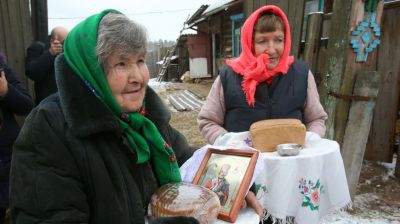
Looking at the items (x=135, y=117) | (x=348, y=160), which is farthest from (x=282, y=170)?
(x=348, y=160)

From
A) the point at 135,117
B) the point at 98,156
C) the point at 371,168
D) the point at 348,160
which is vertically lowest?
the point at 371,168

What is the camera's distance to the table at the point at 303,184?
1.83 metres

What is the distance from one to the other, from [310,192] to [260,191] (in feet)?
0.98

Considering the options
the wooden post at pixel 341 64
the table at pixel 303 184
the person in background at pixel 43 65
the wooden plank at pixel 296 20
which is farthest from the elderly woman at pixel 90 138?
the wooden plank at pixel 296 20

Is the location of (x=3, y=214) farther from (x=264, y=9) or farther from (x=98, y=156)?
(x=264, y=9)

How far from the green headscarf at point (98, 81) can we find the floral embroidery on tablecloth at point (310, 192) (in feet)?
3.16

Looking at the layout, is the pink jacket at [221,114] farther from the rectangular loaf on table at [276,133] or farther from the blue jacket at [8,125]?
the blue jacket at [8,125]

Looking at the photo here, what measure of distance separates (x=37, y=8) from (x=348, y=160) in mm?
3618

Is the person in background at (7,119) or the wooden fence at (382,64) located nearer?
the person in background at (7,119)

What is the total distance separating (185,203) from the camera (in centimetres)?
118

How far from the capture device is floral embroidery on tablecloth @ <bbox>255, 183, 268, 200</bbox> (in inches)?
73.3

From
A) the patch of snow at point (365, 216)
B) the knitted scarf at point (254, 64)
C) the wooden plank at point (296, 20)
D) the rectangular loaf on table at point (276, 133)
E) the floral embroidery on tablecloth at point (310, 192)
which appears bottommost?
the patch of snow at point (365, 216)

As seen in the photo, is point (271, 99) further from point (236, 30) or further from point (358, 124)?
point (236, 30)

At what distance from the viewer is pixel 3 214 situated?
93.1 inches
